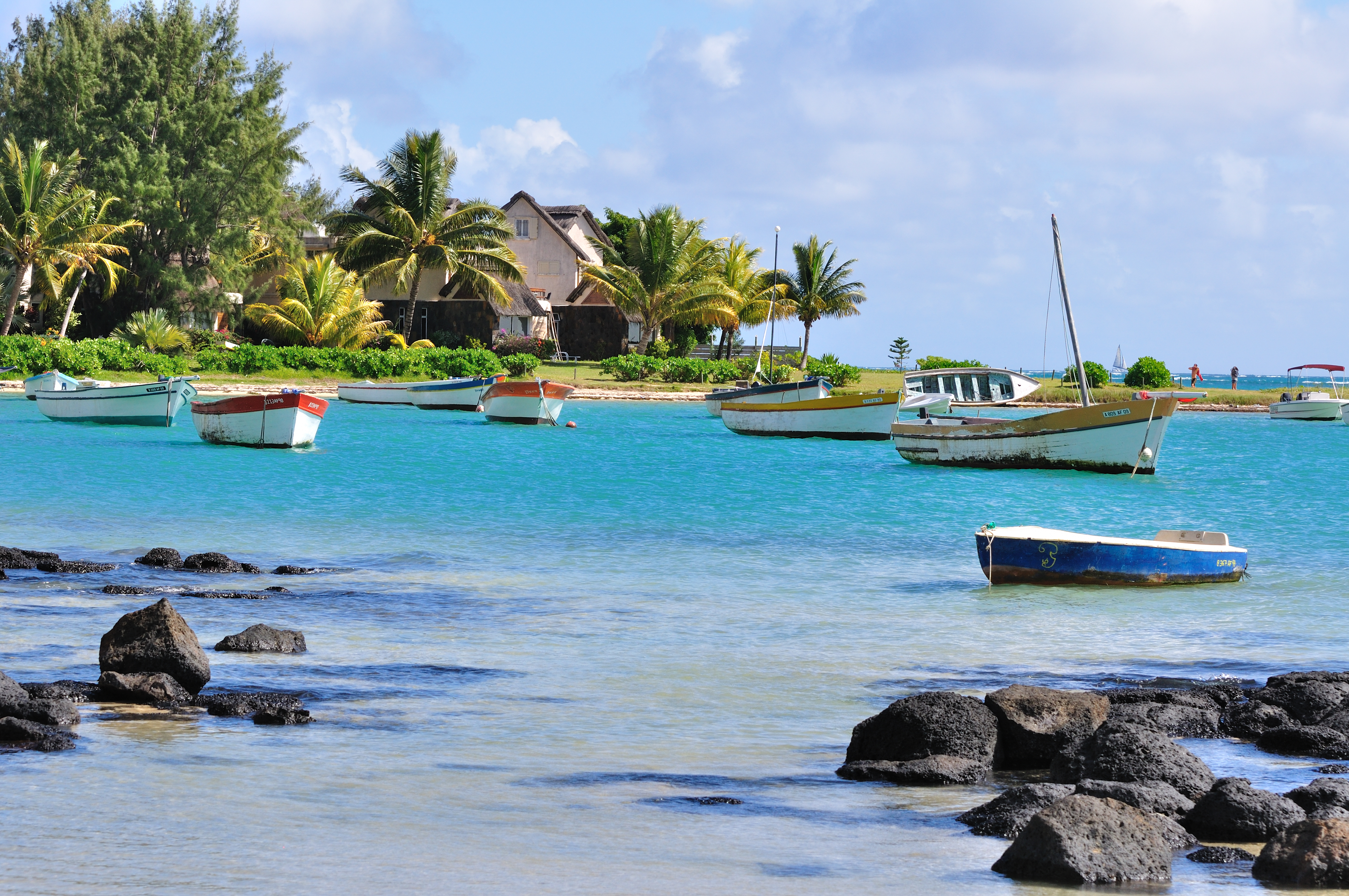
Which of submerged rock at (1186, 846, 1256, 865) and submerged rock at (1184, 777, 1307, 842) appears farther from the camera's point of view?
submerged rock at (1184, 777, 1307, 842)

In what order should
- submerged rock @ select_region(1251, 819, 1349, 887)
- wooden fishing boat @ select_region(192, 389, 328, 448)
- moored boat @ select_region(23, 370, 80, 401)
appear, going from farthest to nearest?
1. moored boat @ select_region(23, 370, 80, 401)
2. wooden fishing boat @ select_region(192, 389, 328, 448)
3. submerged rock @ select_region(1251, 819, 1349, 887)

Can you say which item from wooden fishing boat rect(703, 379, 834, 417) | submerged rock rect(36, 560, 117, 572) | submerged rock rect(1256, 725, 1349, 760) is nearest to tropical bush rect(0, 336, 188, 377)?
wooden fishing boat rect(703, 379, 834, 417)

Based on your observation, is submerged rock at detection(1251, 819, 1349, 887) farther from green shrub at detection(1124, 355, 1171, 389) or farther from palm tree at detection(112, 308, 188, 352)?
green shrub at detection(1124, 355, 1171, 389)

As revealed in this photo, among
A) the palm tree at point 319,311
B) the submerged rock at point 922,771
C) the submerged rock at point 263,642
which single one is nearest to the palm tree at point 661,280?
the palm tree at point 319,311

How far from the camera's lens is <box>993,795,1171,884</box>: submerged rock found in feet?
21.4

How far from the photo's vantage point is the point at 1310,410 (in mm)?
71250

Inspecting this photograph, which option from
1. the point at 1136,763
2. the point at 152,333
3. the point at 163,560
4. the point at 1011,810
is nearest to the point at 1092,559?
the point at 1136,763

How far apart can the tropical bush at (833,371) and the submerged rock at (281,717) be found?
199 ft

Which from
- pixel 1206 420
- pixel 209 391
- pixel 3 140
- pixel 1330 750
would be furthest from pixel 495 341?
pixel 1330 750

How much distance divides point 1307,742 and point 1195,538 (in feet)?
28.4

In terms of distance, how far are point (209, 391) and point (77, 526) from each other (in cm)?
3446

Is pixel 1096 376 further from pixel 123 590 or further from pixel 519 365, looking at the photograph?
pixel 123 590

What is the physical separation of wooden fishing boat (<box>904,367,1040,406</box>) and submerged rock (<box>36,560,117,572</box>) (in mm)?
38373

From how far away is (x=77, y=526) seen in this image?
21516 mm
